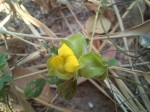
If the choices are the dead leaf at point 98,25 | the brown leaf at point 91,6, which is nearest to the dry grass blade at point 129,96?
the dead leaf at point 98,25

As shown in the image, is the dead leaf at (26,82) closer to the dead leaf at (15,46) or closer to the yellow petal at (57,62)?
the dead leaf at (15,46)

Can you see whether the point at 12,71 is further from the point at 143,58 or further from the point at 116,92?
the point at 143,58

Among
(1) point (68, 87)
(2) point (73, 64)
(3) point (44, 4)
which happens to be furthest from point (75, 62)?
(3) point (44, 4)

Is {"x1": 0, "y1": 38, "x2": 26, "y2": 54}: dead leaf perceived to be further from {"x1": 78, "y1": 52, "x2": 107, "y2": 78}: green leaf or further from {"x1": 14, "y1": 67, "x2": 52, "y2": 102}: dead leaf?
{"x1": 78, "y1": 52, "x2": 107, "y2": 78}: green leaf

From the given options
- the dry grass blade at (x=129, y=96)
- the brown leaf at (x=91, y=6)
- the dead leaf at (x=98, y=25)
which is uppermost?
the brown leaf at (x=91, y=6)

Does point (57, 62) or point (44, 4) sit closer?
point (57, 62)

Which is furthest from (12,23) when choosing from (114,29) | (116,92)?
(116,92)

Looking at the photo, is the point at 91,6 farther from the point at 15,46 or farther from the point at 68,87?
the point at 68,87

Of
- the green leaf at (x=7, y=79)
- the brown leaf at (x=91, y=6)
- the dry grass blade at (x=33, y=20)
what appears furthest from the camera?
the brown leaf at (x=91, y=6)
